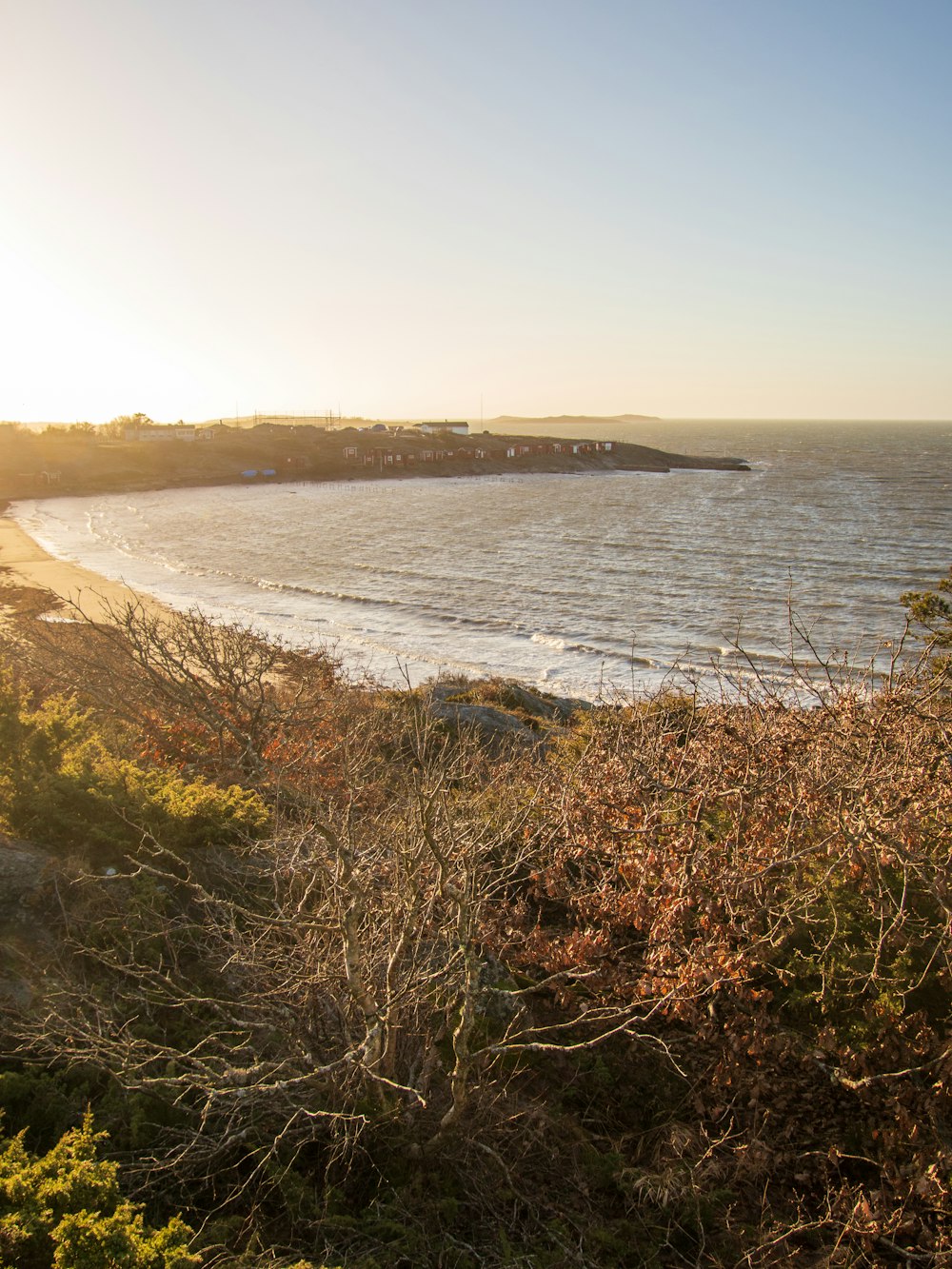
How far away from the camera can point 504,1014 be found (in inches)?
268

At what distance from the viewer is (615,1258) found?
500cm

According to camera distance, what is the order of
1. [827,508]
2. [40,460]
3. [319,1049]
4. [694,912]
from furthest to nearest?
[40,460] < [827,508] < [694,912] < [319,1049]

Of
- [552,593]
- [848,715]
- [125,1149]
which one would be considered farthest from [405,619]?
[125,1149]

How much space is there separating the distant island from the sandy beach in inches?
1501

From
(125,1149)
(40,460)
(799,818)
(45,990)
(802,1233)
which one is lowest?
(802,1233)

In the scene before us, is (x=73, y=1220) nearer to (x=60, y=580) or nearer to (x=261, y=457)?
(x=60, y=580)

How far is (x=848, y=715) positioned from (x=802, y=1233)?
4441 mm

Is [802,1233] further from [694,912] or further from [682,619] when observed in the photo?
[682,619]

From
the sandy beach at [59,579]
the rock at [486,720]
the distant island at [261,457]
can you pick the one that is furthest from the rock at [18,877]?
the distant island at [261,457]

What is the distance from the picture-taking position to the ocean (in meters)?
26.1

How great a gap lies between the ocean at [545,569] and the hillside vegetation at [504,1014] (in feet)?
8.78

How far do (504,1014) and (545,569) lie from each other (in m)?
35.6

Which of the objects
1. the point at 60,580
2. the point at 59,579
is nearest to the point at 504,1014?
the point at 60,580

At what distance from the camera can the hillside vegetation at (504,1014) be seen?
4.95 metres
